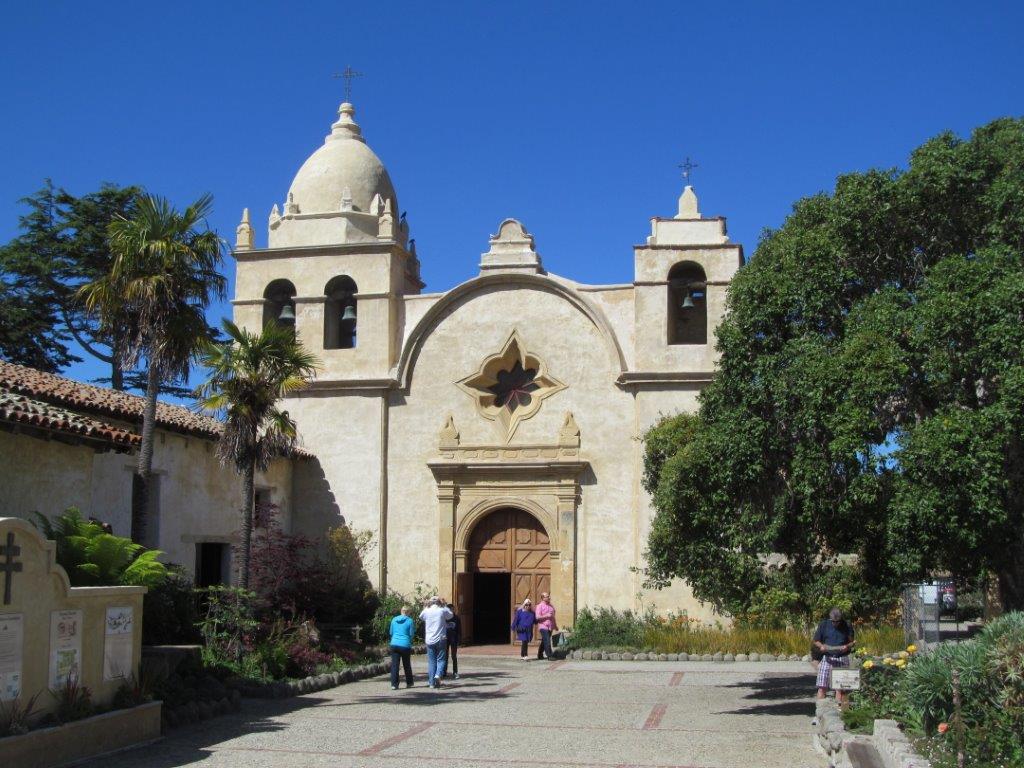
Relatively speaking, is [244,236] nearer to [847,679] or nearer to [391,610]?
[391,610]

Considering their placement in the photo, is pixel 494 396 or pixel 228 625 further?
pixel 494 396

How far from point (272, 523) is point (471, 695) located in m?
7.65

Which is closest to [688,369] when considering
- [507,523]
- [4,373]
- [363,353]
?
[507,523]

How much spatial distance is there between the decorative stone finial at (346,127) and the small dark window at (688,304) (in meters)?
9.48

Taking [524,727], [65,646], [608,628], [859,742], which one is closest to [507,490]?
[608,628]

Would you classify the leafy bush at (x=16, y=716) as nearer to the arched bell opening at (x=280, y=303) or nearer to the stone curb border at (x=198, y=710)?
the stone curb border at (x=198, y=710)

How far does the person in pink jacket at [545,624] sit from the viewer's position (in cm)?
2497

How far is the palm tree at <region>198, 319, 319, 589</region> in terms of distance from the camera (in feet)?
66.5

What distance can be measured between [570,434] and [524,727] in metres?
12.8

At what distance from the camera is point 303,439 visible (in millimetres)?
28453

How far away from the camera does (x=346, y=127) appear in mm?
31375

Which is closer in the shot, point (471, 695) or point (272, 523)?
point (471, 695)

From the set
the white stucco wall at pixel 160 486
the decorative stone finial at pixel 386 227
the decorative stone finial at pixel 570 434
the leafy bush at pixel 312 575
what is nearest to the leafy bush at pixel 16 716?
the white stucco wall at pixel 160 486

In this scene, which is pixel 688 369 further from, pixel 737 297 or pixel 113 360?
pixel 113 360
